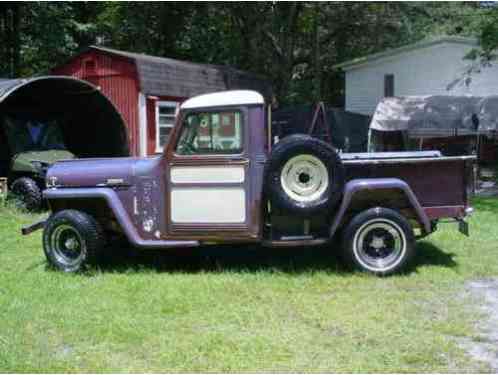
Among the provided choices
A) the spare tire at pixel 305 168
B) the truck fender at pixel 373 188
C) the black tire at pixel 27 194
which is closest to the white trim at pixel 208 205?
the spare tire at pixel 305 168

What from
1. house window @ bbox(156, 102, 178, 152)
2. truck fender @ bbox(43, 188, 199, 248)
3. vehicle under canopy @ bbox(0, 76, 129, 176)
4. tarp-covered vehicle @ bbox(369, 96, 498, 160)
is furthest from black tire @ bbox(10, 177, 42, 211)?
tarp-covered vehicle @ bbox(369, 96, 498, 160)

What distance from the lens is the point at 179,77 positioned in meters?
19.1

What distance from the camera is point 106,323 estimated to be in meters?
5.01

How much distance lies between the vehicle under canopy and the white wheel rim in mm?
8327

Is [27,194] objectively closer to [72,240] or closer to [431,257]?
[72,240]

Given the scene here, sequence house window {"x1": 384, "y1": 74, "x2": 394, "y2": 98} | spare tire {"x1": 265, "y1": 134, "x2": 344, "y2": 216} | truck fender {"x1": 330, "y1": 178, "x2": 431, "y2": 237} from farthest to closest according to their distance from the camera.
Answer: house window {"x1": 384, "y1": 74, "x2": 394, "y2": 98} → truck fender {"x1": 330, "y1": 178, "x2": 431, "y2": 237} → spare tire {"x1": 265, "y1": 134, "x2": 344, "y2": 216}

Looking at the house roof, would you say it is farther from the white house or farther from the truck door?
the truck door

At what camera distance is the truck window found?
6316 millimetres

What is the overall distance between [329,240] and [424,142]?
43.9 feet

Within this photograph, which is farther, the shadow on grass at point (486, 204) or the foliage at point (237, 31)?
the foliage at point (237, 31)

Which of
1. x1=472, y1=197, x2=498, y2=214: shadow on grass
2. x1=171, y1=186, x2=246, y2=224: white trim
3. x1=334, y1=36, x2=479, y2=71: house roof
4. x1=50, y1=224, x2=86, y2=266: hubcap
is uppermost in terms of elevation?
x1=334, y1=36, x2=479, y2=71: house roof

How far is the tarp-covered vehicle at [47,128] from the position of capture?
1217 cm

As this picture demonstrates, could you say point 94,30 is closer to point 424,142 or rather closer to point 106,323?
point 424,142

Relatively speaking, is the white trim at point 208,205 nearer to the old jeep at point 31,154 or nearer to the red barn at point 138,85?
the old jeep at point 31,154
